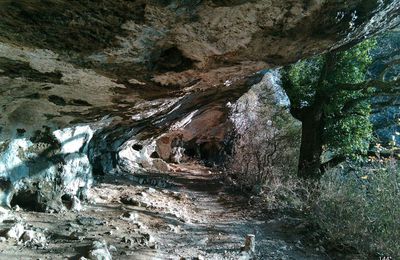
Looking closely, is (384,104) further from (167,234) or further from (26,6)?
(26,6)

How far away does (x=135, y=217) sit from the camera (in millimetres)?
4984

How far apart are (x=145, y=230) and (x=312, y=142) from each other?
456cm

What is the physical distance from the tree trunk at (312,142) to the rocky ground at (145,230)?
1536 mm

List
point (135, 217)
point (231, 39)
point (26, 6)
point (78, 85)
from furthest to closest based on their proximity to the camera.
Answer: point (135, 217) < point (78, 85) < point (231, 39) < point (26, 6)

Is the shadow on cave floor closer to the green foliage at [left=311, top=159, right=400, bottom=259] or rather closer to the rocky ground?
the rocky ground

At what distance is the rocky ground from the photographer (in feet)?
11.0

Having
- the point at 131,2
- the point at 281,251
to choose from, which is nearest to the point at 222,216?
the point at 281,251

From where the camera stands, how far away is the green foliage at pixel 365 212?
4.53m

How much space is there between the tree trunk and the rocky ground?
1536mm

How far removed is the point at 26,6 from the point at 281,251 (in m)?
4.15

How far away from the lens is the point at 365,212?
194 inches

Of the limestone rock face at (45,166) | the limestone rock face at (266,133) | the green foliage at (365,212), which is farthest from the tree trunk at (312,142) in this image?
the limestone rock face at (45,166)

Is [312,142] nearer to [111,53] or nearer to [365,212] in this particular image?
[365,212]

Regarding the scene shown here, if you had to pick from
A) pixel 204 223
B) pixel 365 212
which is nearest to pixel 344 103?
pixel 365 212
